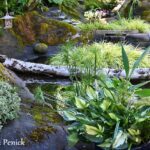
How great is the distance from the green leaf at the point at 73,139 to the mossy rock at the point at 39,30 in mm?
5504

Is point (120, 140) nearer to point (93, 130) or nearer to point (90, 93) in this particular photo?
point (93, 130)

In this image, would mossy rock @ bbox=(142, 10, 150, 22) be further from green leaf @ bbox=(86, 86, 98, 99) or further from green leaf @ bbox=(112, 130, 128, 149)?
green leaf @ bbox=(112, 130, 128, 149)

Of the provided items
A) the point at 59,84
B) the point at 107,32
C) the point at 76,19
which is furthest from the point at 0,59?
the point at 76,19

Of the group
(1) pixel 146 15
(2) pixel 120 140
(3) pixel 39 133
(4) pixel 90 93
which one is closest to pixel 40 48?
(4) pixel 90 93

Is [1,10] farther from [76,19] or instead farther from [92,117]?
[92,117]

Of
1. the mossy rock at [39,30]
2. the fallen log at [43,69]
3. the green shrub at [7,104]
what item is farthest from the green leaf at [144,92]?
the mossy rock at [39,30]

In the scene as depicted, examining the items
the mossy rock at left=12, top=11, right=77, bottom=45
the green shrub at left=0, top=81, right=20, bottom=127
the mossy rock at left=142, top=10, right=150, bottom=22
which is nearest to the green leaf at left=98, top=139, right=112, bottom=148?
the green shrub at left=0, top=81, right=20, bottom=127

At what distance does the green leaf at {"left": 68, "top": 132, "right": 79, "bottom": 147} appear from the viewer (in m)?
3.41

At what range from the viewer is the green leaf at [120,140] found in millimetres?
3199

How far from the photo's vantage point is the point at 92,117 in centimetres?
346

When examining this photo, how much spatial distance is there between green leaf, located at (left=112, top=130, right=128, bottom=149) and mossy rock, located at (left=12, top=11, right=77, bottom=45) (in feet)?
18.9

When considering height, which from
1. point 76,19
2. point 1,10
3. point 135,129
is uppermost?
point 135,129

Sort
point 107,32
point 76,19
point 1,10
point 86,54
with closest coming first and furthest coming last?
1. point 86,54
2. point 1,10
3. point 107,32
4. point 76,19

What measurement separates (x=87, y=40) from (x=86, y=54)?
207 centimetres
